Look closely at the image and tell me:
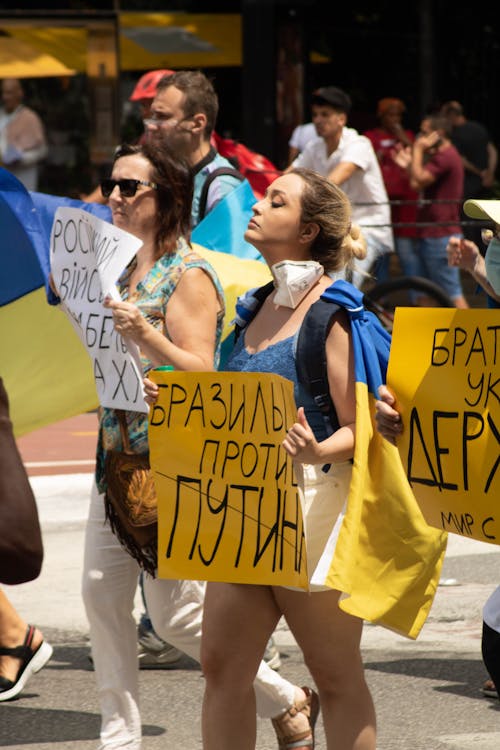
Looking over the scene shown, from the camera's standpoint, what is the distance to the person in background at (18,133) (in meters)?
15.8

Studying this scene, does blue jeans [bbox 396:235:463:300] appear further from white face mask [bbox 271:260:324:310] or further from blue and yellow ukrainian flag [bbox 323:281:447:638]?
blue and yellow ukrainian flag [bbox 323:281:447:638]

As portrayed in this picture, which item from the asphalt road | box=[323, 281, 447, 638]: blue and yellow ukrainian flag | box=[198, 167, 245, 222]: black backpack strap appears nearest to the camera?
box=[323, 281, 447, 638]: blue and yellow ukrainian flag

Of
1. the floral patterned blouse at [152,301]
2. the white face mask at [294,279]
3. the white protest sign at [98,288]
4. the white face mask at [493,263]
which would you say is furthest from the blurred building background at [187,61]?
the white face mask at [493,263]

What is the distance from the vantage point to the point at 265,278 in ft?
18.2

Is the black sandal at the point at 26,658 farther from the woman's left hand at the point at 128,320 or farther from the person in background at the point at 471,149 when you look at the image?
the person in background at the point at 471,149

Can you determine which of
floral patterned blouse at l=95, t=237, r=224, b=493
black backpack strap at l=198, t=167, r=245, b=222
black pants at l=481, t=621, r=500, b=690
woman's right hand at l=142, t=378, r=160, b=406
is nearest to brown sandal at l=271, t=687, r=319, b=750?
floral patterned blouse at l=95, t=237, r=224, b=493

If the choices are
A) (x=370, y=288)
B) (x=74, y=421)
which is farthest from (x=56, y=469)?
(x=370, y=288)

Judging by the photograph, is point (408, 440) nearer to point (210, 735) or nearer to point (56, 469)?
point (210, 735)

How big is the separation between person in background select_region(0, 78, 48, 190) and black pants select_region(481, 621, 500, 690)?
12269mm

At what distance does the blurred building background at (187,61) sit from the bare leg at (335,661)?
43.3 ft

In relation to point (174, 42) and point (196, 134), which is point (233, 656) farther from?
point (174, 42)

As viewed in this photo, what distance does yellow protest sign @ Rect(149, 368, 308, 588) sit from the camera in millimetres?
4090

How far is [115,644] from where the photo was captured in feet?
16.4

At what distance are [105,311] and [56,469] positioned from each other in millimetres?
5282
